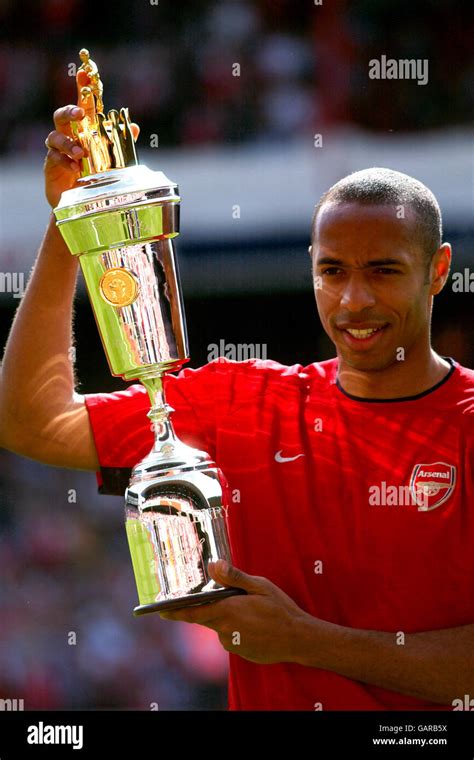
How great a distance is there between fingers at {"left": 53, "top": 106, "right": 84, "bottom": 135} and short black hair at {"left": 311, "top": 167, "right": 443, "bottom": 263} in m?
0.40

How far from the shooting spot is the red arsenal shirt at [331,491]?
1555mm

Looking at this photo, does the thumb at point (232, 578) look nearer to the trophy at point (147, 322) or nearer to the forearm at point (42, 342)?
the trophy at point (147, 322)

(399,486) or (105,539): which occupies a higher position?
(399,486)

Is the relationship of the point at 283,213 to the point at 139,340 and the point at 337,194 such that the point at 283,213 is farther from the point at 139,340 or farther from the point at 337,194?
the point at 139,340

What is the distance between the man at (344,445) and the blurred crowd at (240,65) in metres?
2.04

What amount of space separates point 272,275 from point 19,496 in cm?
123

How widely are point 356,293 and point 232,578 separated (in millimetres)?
473

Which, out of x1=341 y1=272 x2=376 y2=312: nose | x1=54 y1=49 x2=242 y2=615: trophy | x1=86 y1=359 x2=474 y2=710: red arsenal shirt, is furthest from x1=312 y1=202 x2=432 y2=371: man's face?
x1=54 y1=49 x2=242 y2=615: trophy

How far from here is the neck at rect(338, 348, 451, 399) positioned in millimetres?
1671

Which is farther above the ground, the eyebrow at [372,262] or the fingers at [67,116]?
the fingers at [67,116]

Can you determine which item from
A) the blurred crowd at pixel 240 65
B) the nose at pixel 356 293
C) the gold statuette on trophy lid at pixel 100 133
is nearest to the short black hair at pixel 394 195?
the nose at pixel 356 293

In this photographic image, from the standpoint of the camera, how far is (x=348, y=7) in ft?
12.7

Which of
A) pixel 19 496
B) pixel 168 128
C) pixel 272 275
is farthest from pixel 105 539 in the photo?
pixel 168 128

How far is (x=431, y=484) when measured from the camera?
158 cm
